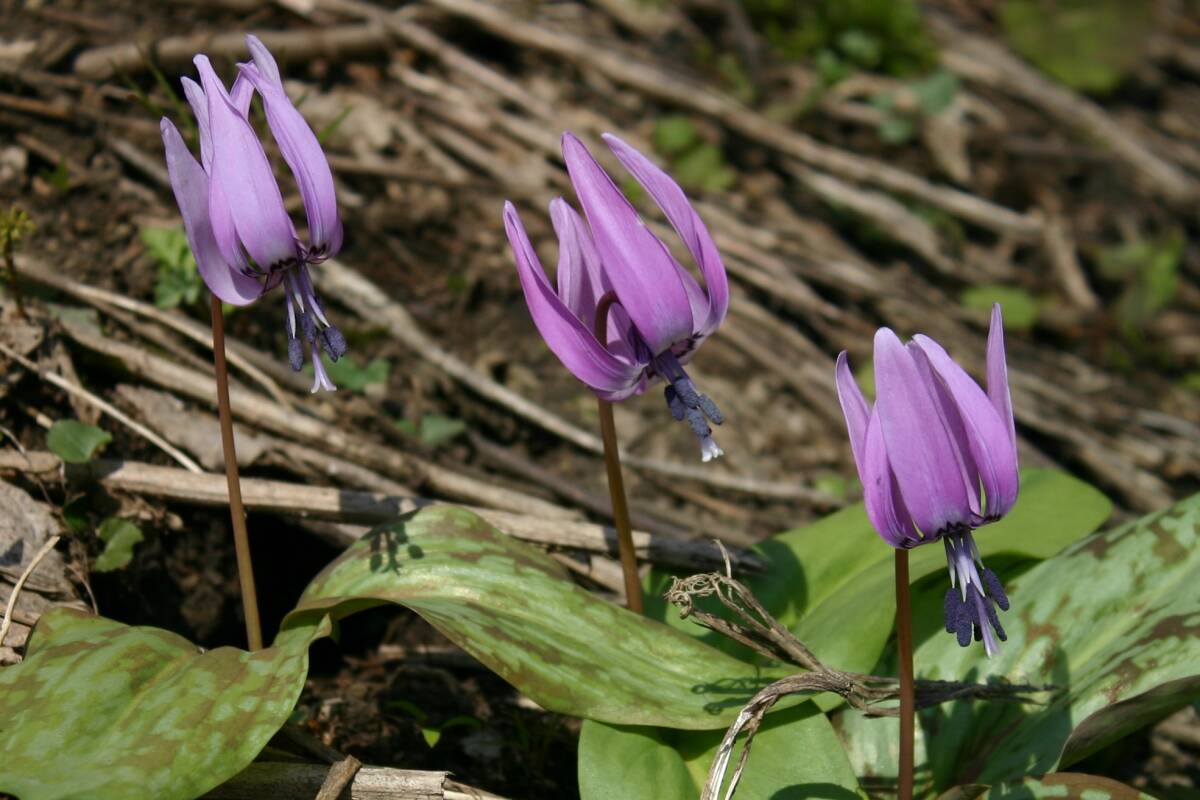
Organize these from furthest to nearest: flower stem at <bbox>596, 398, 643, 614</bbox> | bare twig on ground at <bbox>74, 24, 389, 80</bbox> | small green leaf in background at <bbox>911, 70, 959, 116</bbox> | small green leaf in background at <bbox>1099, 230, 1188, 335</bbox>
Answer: small green leaf in background at <bbox>911, 70, 959, 116</bbox> → small green leaf in background at <bbox>1099, 230, 1188, 335</bbox> → bare twig on ground at <bbox>74, 24, 389, 80</bbox> → flower stem at <bbox>596, 398, 643, 614</bbox>

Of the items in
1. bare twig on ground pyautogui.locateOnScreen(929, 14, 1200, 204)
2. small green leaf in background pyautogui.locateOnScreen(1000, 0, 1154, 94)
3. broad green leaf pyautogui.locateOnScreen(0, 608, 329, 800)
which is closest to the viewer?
broad green leaf pyautogui.locateOnScreen(0, 608, 329, 800)

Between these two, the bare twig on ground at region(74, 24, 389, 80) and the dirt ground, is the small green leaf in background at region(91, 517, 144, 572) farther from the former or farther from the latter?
the bare twig on ground at region(74, 24, 389, 80)

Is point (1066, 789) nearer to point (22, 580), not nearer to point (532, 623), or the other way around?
point (532, 623)

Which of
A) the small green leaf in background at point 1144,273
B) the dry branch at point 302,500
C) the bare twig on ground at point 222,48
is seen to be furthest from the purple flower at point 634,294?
the small green leaf in background at point 1144,273

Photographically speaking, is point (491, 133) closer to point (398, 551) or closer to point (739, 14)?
point (739, 14)

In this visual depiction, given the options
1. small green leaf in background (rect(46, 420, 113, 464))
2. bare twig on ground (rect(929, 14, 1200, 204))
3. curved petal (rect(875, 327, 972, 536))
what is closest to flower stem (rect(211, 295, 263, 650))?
small green leaf in background (rect(46, 420, 113, 464))

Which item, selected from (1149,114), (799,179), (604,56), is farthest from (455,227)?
(1149,114)

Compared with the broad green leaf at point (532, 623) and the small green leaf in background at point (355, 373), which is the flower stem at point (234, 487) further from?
the small green leaf in background at point (355, 373)
